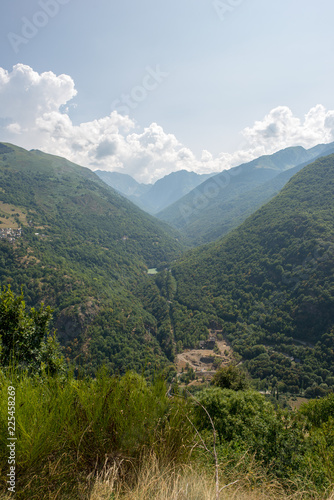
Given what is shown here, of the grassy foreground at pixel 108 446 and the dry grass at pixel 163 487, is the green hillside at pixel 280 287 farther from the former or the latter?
the grassy foreground at pixel 108 446

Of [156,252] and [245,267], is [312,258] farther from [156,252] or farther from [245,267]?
[156,252]

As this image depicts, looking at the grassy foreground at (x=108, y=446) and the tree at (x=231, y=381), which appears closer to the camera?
the grassy foreground at (x=108, y=446)

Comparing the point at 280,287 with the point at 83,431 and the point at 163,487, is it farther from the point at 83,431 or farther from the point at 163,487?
the point at 83,431

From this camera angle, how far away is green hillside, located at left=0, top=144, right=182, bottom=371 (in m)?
69.8

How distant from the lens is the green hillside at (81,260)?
6975 cm

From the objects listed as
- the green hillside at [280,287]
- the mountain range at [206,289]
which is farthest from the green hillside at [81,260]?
the green hillside at [280,287]

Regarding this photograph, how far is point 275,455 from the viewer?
5617 millimetres

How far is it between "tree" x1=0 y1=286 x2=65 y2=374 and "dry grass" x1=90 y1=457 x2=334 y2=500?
6637mm

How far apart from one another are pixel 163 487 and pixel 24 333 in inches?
344

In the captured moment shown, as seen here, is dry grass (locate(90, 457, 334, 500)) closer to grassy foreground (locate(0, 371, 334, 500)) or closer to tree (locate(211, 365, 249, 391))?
grassy foreground (locate(0, 371, 334, 500))

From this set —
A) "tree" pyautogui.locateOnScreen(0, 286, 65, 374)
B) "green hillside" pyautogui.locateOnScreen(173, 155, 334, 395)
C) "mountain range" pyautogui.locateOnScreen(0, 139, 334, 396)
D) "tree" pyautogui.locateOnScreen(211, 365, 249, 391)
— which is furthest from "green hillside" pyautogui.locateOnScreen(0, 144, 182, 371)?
"green hillside" pyautogui.locateOnScreen(173, 155, 334, 395)

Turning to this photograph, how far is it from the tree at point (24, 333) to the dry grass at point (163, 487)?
6.64m

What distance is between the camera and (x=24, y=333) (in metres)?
8.85

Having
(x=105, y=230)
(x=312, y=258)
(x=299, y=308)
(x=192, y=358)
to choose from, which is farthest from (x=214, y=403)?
(x=105, y=230)
